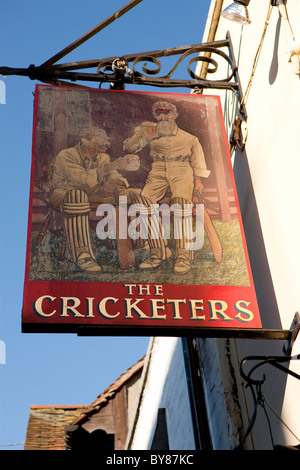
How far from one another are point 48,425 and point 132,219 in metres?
6.32

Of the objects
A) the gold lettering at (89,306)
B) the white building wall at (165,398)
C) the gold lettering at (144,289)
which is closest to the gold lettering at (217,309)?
the gold lettering at (144,289)

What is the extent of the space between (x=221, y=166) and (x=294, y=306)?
1535 mm

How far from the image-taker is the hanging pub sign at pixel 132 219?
4617mm

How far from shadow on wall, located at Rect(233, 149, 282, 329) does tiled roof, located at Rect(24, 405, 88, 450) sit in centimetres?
518

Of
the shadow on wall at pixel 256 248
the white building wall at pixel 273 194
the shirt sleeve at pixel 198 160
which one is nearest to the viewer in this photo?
the white building wall at pixel 273 194

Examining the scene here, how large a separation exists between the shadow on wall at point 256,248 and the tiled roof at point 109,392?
4995mm

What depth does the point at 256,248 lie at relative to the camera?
19.3ft

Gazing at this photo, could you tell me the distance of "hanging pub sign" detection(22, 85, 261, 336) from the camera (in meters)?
4.62

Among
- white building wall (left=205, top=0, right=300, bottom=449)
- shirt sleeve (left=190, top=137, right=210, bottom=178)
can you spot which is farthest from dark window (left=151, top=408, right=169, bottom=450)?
shirt sleeve (left=190, top=137, right=210, bottom=178)

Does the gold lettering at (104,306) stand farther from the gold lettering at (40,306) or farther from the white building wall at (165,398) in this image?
the white building wall at (165,398)

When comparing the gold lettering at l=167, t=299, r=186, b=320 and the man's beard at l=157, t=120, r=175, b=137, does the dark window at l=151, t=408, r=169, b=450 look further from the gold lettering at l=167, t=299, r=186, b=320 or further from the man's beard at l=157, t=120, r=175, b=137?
the gold lettering at l=167, t=299, r=186, b=320

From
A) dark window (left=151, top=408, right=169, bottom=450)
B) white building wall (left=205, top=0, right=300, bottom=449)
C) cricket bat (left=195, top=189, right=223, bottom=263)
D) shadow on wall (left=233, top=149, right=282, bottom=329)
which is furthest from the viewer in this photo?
dark window (left=151, top=408, right=169, bottom=450)

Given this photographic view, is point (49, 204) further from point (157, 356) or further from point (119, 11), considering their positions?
point (157, 356)
